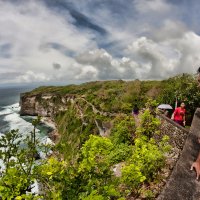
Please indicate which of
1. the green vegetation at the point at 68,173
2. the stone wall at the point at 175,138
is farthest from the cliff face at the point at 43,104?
the green vegetation at the point at 68,173

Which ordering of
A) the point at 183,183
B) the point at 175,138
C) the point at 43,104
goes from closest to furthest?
the point at 183,183 < the point at 175,138 < the point at 43,104

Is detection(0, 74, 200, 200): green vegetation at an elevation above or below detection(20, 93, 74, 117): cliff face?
above

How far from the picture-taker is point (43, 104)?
11419 cm

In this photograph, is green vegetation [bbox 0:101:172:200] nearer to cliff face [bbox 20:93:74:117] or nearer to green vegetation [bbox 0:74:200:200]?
green vegetation [bbox 0:74:200:200]

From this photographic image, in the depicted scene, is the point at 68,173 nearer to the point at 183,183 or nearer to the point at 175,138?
the point at 183,183

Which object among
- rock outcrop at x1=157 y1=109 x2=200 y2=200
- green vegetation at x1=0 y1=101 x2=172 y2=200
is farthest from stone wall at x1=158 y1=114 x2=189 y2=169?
green vegetation at x1=0 y1=101 x2=172 y2=200

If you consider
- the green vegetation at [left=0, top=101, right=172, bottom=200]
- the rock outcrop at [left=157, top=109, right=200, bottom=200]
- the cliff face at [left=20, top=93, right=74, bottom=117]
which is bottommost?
the cliff face at [left=20, top=93, right=74, bottom=117]

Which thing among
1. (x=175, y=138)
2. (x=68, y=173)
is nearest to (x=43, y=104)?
(x=175, y=138)

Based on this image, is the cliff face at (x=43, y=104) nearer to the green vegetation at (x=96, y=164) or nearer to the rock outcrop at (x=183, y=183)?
the green vegetation at (x=96, y=164)

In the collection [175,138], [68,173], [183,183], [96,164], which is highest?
[96,164]

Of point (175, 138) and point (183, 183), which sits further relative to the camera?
point (175, 138)

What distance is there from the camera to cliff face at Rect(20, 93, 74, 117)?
100 metres

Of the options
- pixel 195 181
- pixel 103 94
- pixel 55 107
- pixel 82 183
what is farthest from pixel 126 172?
pixel 55 107

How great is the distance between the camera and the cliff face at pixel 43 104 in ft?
329
